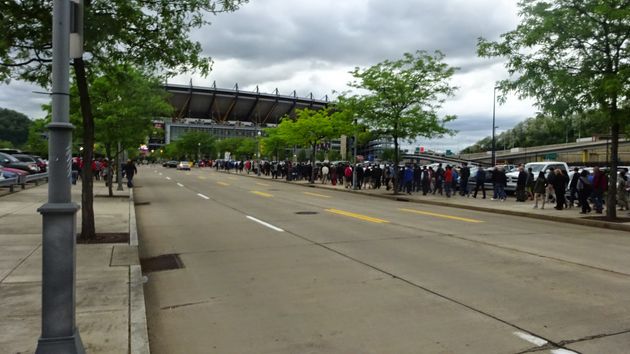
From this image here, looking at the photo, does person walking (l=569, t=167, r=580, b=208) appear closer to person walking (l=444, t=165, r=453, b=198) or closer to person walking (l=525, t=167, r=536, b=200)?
person walking (l=525, t=167, r=536, b=200)

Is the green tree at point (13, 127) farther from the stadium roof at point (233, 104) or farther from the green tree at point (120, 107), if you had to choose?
the green tree at point (120, 107)

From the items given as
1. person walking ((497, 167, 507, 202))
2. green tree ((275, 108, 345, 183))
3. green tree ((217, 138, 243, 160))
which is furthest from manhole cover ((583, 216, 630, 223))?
green tree ((217, 138, 243, 160))

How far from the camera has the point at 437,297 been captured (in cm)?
668

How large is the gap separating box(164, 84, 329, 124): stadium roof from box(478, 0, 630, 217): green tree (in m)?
138

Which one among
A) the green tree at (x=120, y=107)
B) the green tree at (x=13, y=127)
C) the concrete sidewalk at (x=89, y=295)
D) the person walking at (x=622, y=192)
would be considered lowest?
the concrete sidewalk at (x=89, y=295)

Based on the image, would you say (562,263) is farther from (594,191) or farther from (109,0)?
(594,191)

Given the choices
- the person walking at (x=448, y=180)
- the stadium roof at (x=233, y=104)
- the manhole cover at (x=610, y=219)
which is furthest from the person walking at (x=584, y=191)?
the stadium roof at (x=233, y=104)

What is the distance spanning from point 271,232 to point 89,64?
18.9 ft

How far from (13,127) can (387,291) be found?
141 metres

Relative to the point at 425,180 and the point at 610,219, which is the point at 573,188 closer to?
the point at 610,219

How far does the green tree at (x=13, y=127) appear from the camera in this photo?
125 meters

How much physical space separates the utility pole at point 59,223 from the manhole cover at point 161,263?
4.84 m

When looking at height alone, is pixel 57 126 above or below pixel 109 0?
below

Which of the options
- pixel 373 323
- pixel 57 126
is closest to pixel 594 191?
pixel 373 323
